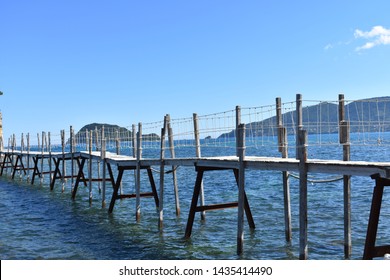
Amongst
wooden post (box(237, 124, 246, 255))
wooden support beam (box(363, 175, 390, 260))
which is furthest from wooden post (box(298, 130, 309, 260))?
wooden post (box(237, 124, 246, 255))

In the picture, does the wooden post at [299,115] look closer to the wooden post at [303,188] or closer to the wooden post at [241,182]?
the wooden post at [303,188]

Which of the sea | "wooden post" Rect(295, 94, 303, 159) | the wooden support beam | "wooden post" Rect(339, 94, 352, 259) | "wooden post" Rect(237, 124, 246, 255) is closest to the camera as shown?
the wooden support beam

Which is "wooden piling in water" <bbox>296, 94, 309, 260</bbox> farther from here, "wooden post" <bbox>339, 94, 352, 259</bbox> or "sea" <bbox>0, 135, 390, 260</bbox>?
"sea" <bbox>0, 135, 390, 260</bbox>

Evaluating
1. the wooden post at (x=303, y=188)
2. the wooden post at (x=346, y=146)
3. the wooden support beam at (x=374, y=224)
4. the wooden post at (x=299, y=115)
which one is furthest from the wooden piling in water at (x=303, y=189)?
the wooden support beam at (x=374, y=224)

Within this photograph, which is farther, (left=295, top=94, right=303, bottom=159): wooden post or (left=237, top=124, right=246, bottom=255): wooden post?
(left=237, top=124, right=246, bottom=255): wooden post

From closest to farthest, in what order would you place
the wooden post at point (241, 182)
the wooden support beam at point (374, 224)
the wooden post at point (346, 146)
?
the wooden support beam at point (374, 224) < the wooden post at point (346, 146) < the wooden post at point (241, 182)

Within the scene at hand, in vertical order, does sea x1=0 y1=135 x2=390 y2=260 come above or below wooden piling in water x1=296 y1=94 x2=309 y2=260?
below

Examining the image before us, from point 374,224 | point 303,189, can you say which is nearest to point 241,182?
point 303,189

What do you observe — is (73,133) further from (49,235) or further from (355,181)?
(355,181)

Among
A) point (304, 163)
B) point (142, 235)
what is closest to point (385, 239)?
point (304, 163)

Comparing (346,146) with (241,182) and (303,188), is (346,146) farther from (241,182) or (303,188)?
(241,182)

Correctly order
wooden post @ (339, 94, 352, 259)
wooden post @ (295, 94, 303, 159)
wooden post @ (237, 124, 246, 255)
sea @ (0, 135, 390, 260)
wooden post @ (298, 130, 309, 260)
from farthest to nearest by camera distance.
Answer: sea @ (0, 135, 390, 260) < wooden post @ (237, 124, 246, 255) < wooden post @ (339, 94, 352, 259) < wooden post @ (295, 94, 303, 159) < wooden post @ (298, 130, 309, 260)

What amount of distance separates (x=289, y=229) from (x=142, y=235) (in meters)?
4.50

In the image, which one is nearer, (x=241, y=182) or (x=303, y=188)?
(x=303, y=188)
